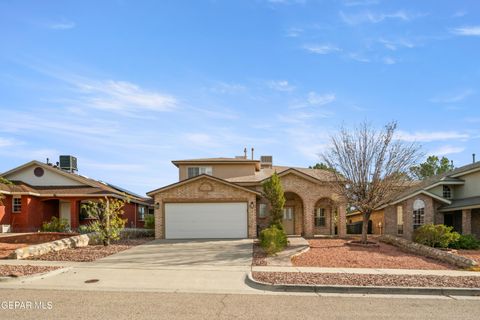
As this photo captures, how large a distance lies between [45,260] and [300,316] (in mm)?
10727

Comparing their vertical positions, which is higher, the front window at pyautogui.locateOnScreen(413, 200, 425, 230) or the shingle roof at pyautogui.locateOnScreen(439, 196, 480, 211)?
the shingle roof at pyautogui.locateOnScreen(439, 196, 480, 211)

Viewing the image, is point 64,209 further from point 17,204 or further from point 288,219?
point 288,219

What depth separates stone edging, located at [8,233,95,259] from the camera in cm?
1464

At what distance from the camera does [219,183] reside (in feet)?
76.8

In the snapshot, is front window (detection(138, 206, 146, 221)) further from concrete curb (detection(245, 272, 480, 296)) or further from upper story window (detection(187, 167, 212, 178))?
concrete curb (detection(245, 272, 480, 296))

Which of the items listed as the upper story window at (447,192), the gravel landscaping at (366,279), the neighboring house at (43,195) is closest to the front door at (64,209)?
the neighboring house at (43,195)

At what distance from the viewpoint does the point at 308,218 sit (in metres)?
25.0

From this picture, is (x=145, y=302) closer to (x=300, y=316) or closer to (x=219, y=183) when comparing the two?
(x=300, y=316)

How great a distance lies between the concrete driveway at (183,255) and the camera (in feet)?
45.0

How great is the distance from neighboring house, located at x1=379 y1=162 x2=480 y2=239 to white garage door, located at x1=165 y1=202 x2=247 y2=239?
370 inches

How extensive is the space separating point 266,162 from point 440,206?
14.3 meters

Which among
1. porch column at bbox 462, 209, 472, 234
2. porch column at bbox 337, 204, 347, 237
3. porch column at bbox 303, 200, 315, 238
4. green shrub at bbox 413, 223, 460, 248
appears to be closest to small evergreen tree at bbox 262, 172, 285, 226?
porch column at bbox 303, 200, 315, 238

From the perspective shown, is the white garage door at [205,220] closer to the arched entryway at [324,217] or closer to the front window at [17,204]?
the arched entryway at [324,217]

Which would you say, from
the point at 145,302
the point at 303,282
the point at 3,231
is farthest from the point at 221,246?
the point at 3,231
